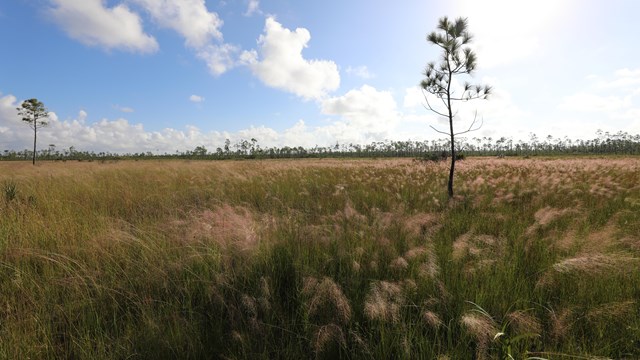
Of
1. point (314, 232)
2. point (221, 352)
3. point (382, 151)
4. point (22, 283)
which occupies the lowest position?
point (221, 352)

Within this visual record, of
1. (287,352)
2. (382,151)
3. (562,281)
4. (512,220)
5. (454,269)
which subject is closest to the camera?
(287,352)

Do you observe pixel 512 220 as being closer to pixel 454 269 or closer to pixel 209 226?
pixel 454 269

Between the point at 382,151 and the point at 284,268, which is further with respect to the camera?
the point at 382,151

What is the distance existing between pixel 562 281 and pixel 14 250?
17.4ft

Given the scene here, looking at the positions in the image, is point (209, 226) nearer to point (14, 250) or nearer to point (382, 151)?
point (14, 250)

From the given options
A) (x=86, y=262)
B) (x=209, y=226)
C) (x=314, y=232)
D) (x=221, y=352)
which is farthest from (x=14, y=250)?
(x=314, y=232)

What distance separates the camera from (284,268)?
279 centimetres

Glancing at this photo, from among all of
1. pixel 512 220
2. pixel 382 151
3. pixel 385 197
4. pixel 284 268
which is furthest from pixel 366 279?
pixel 382 151

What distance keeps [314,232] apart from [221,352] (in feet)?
5.76

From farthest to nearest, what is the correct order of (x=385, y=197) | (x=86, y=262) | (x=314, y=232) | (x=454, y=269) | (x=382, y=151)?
(x=382, y=151)
(x=385, y=197)
(x=314, y=232)
(x=86, y=262)
(x=454, y=269)

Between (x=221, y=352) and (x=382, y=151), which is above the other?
(x=382, y=151)

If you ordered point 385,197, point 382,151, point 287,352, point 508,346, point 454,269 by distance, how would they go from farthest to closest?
point 382,151 < point 385,197 < point 454,269 < point 287,352 < point 508,346

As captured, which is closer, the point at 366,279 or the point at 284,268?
the point at 366,279

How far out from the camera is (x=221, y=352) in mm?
1832
